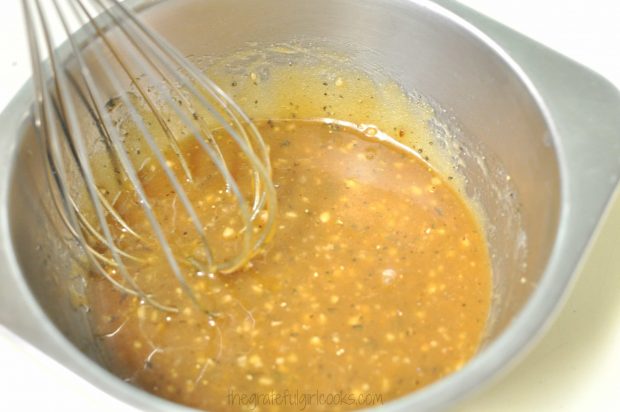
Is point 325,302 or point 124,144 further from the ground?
point 124,144

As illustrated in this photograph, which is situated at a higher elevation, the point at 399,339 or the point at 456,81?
the point at 456,81

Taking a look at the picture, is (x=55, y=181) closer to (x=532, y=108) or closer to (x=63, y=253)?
(x=63, y=253)

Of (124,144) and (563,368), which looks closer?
(563,368)

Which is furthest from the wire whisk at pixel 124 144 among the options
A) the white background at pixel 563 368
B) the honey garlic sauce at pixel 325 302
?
the white background at pixel 563 368

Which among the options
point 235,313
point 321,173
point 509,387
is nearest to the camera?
point 509,387

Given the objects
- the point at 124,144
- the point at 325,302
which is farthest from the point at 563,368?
the point at 124,144

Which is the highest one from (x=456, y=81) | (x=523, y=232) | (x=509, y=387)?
(x=456, y=81)

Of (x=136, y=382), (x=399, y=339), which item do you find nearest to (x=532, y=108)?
(x=399, y=339)

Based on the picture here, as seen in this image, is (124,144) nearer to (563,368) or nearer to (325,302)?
(325,302)
